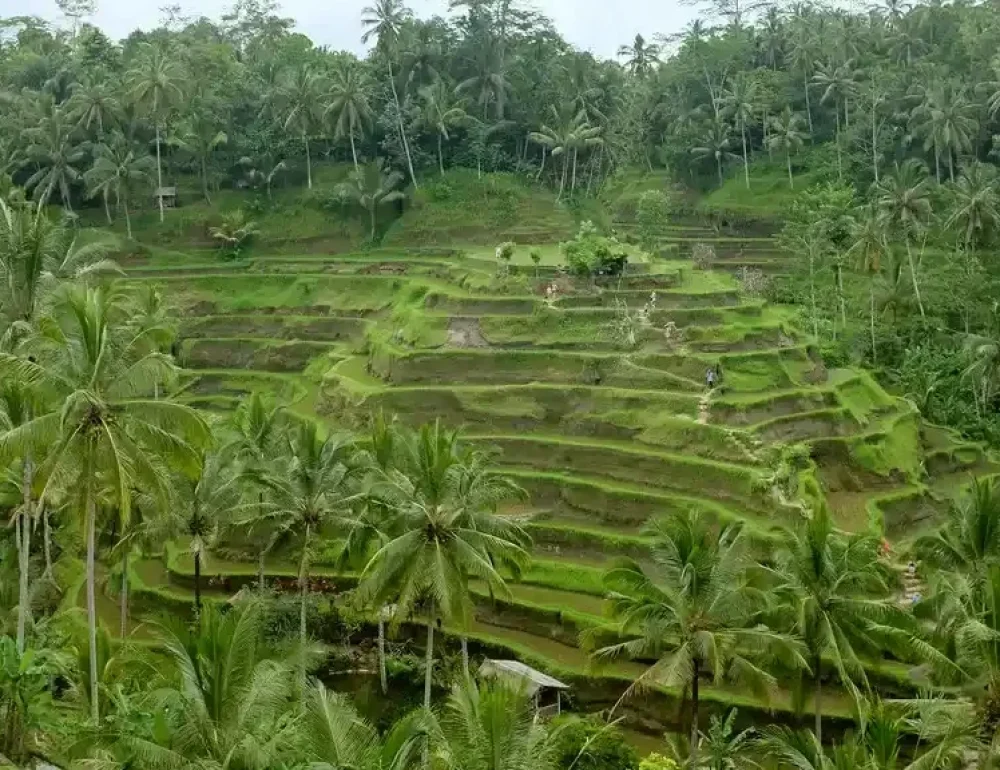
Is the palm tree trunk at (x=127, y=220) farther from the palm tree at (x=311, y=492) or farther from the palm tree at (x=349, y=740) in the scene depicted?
the palm tree at (x=349, y=740)

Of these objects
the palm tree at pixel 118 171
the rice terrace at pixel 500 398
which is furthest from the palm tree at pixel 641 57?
the palm tree at pixel 118 171

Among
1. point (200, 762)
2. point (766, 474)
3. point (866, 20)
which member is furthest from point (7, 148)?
point (866, 20)


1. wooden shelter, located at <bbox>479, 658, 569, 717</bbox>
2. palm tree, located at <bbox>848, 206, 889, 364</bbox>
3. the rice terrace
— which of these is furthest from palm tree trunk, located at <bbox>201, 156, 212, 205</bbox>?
wooden shelter, located at <bbox>479, 658, 569, 717</bbox>

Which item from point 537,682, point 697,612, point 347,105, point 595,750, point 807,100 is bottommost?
point 595,750

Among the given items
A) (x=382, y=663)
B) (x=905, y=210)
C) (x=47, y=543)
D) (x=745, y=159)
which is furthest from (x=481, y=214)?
(x=382, y=663)

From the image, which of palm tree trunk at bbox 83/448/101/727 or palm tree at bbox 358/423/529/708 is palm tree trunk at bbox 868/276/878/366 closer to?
palm tree at bbox 358/423/529/708

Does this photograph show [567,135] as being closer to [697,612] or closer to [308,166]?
[308,166]
